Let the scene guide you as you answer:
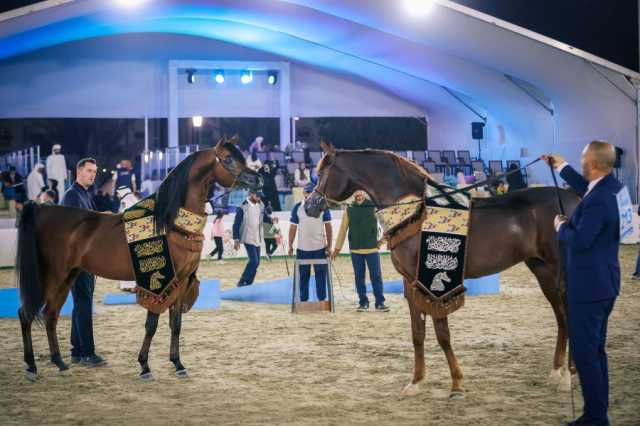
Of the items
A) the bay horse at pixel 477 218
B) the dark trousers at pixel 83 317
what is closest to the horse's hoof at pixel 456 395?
the bay horse at pixel 477 218

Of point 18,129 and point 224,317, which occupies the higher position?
point 18,129

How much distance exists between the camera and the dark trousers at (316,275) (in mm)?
10867

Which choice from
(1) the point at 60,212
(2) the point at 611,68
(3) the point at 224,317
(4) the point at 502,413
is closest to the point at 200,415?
(4) the point at 502,413

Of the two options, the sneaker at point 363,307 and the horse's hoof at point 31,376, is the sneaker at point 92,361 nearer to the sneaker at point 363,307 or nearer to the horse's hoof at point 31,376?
the horse's hoof at point 31,376

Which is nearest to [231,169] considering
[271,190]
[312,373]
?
[312,373]

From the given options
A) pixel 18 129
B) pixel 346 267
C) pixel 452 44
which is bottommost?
pixel 346 267

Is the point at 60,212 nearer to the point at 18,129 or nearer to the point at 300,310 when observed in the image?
the point at 300,310

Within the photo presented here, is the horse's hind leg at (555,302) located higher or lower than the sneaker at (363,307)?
higher

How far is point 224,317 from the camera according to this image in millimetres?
10422

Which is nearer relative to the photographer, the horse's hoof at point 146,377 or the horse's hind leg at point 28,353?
the horse's hoof at point 146,377

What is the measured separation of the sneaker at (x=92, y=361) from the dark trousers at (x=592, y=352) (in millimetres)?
4623

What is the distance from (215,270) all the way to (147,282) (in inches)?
389

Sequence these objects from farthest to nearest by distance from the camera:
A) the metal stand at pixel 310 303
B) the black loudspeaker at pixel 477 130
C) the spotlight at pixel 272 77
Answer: the black loudspeaker at pixel 477 130 → the spotlight at pixel 272 77 → the metal stand at pixel 310 303

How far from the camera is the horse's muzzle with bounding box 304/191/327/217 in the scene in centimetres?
654
